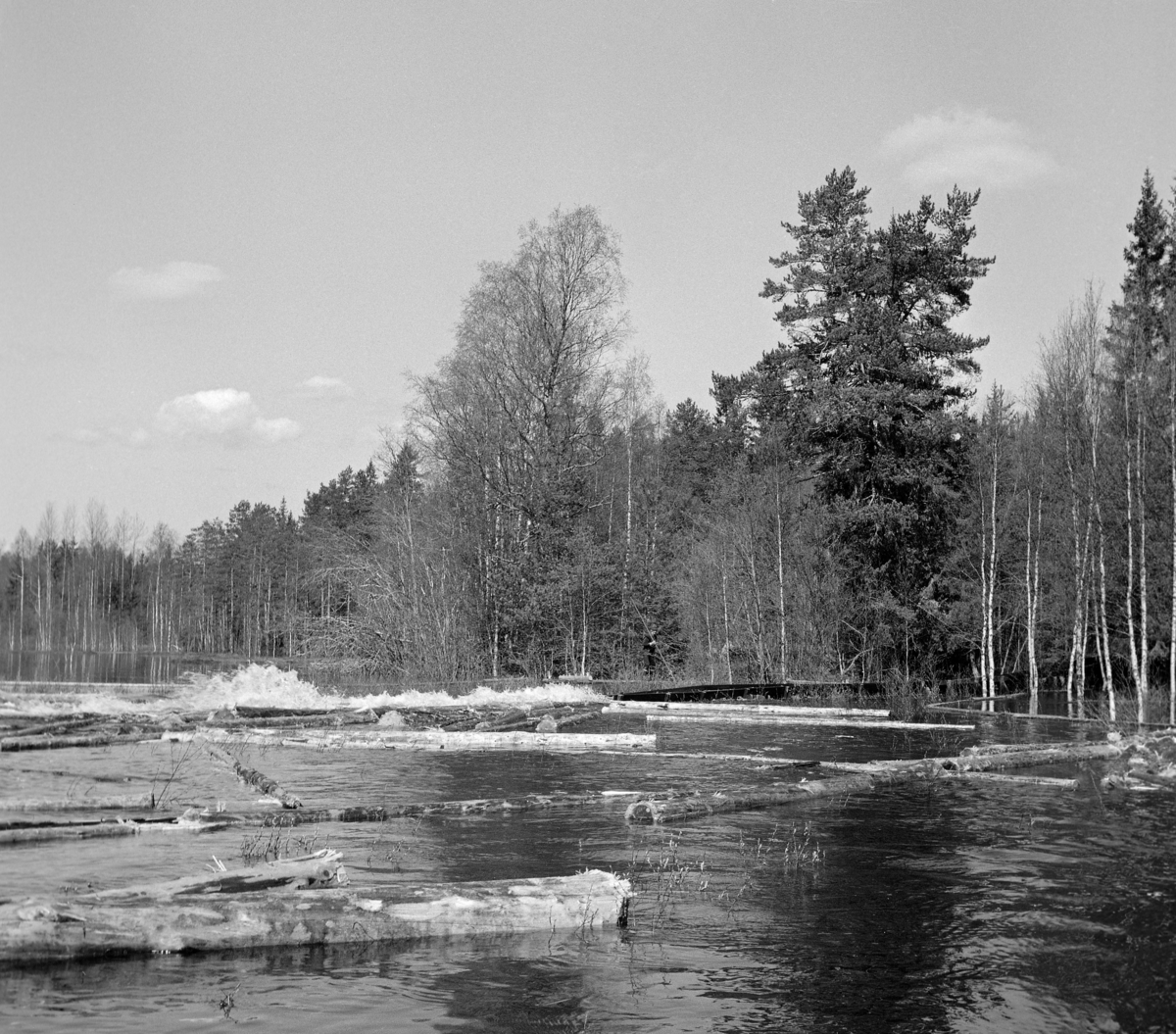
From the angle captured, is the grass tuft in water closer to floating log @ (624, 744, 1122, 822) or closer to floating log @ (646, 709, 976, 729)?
floating log @ (624, 744, 1122, 822)

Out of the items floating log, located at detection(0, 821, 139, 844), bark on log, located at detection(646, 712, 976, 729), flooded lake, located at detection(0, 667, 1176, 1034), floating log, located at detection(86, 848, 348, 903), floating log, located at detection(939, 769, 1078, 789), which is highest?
floating log, located at detection(86, 848, 348, 903)

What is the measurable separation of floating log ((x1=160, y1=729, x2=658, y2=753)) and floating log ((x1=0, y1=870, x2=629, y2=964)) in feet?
38.2

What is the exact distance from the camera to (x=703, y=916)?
8836mm

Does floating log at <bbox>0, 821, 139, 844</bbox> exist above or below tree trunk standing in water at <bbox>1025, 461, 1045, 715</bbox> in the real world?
below

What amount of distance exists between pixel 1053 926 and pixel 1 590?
445 ft

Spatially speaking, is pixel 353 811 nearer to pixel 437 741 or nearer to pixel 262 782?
pixel 262 782

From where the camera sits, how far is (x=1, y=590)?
12475cm

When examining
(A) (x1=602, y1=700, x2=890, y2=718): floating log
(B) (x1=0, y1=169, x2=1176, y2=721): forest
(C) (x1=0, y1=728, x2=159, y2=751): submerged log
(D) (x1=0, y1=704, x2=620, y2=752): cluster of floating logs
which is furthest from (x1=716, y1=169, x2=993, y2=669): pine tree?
(C) (x1=0, y1=728, x2=159, y2=751): submerged log

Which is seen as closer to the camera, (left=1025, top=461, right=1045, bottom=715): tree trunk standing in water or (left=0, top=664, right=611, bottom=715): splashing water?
(left=0, top=664, right=611, bottom=715): splashing water

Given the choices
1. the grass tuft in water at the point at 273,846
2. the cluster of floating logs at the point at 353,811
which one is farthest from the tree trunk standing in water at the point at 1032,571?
the grass tuft in water at the point at 273,846

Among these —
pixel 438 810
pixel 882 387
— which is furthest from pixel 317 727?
pixel 882 387

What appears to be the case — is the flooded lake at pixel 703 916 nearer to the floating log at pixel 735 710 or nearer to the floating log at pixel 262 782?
the floating log at pixel 262 782

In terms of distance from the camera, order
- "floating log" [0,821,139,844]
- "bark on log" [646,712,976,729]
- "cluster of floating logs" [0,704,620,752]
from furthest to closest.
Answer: "bark on log" [646,712,976,729] → "cluster of floating logs" [0,704,620,752] → "floating log" [0,821,139,844]

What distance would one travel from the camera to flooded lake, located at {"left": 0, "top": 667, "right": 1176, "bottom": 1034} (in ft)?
21.5
